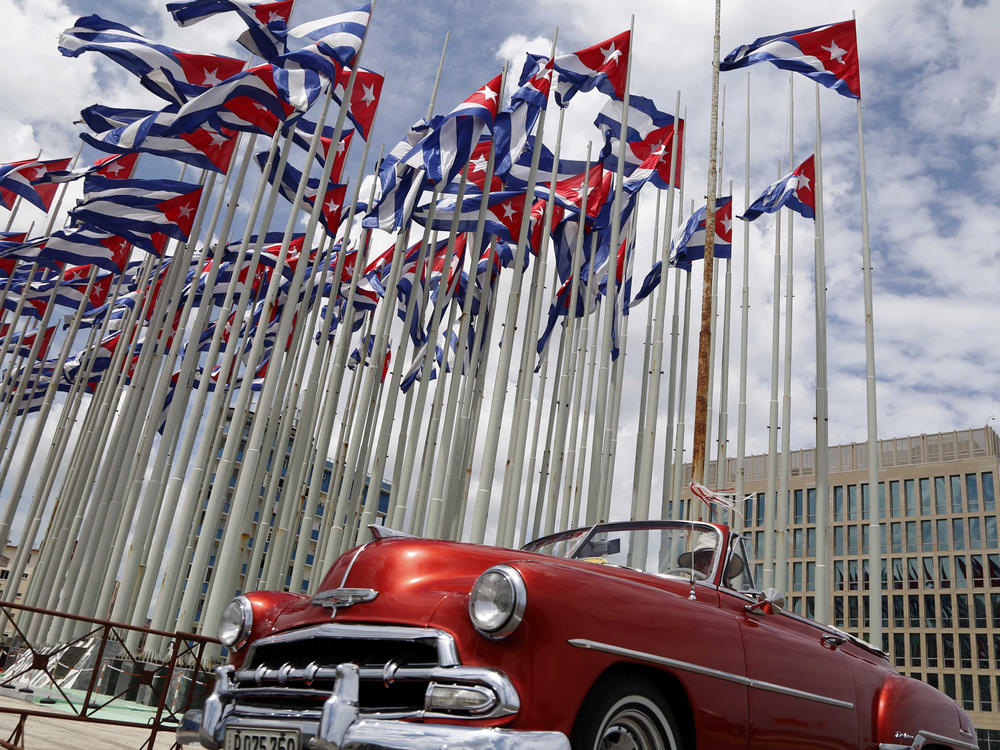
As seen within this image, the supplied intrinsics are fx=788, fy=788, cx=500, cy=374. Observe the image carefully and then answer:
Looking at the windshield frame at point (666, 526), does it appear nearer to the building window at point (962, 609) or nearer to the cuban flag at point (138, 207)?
the cuban flag at point (138, 207)

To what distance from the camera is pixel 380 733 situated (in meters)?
2.85

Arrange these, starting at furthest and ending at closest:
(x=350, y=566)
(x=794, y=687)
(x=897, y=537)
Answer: (x=897, y=537)
(x=794, y=687)
(x=350, y=566)

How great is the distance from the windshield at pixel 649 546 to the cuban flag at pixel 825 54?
41.3 feet

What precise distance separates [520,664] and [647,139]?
16.1 m

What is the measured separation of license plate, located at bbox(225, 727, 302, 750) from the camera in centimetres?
308

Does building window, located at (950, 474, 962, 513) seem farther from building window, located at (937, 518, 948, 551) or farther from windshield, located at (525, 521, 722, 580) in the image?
windshield, located at (525, 521, 722, 580)

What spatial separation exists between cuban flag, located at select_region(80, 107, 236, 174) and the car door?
1173 centimetres

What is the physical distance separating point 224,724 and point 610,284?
11.3 metres

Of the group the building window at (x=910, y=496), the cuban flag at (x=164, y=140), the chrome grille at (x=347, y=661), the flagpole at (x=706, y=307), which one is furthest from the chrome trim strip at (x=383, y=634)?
the building window at (x=910, y=496)

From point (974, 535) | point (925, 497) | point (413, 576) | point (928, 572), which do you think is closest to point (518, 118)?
point (413, 576)

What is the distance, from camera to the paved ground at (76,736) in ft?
21.2

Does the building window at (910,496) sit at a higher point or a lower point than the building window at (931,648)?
higher

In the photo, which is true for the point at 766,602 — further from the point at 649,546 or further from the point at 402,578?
the point at 402,578

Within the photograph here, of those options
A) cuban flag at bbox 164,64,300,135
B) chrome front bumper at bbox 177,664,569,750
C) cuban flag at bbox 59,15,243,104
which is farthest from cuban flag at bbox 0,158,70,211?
chrome front bumper at bbox 177,664,569,750
